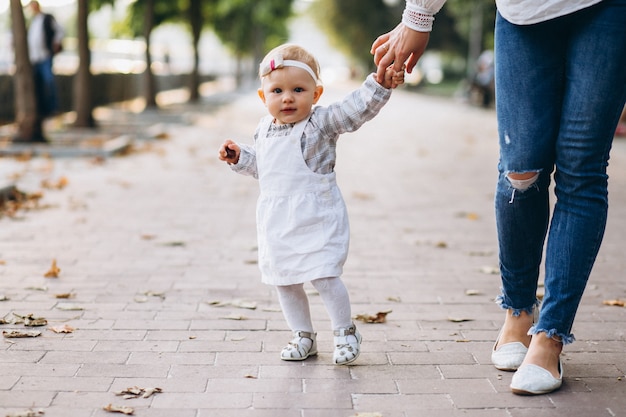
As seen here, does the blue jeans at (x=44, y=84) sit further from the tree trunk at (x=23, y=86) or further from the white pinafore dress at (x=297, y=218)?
the white pinafore dress at (x=297, y=218)

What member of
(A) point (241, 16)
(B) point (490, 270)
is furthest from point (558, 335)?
(A) point (241, 16)

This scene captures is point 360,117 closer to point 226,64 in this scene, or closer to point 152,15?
point 152,15

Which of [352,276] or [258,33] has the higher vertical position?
[352,276]

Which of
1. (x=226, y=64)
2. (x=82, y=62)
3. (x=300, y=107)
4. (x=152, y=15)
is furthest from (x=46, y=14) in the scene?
(x=226, y=64)

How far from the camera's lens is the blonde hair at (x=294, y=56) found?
126 inches

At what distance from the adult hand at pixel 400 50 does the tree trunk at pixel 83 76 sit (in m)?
11.3

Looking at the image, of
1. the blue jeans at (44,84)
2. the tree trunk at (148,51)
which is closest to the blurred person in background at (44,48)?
the blue jeans at (44,84)

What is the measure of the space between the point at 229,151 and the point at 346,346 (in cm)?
89

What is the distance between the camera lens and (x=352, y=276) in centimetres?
496

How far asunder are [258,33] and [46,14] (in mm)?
34467

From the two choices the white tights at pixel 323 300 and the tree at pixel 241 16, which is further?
the tree at pixel 241 16

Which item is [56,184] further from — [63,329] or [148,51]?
[148,51]

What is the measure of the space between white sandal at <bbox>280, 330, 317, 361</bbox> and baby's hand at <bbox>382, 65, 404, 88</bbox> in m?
1.06

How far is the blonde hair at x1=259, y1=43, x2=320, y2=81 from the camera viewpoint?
3193 millimetres
